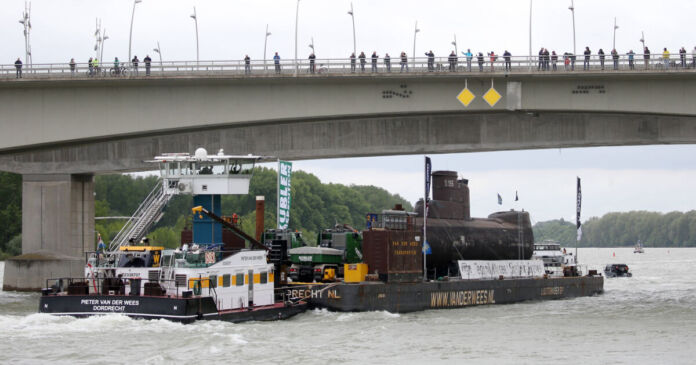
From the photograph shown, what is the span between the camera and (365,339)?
3681cm

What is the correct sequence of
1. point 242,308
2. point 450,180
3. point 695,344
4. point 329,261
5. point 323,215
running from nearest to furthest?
point 695,344, point 242,308, point 329,261, point 450,180, point 323,215

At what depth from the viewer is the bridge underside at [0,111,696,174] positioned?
176 ft

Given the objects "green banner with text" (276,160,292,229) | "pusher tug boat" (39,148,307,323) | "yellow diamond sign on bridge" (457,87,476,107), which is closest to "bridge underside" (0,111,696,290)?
"yellow diamond sign on bridge" (457,87,476,107)

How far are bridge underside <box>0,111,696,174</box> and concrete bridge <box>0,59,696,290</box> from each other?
0.06m

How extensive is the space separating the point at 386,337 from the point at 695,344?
466 inches

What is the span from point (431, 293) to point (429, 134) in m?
9.85

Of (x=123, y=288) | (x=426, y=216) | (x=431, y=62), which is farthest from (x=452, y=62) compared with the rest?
(x=123, y=288)

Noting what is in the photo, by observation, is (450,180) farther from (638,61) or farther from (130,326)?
(130,326)

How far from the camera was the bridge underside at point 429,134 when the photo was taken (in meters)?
53.7

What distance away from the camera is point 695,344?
35.9 meters

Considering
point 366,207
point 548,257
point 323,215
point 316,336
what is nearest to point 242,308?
point 316,336

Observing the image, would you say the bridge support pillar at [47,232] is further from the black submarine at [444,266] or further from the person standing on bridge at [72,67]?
the black submarine at [444,266]

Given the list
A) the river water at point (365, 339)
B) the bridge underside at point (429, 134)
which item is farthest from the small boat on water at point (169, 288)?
the bridge underside at point (429, 134)

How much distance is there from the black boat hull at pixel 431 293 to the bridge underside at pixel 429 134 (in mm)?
8307
